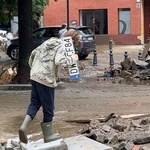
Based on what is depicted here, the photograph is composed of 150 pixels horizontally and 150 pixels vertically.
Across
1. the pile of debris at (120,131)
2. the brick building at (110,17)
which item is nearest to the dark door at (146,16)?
the brick building at (110,17)

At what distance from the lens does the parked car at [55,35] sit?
81.2ft

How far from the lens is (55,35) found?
2466 cm

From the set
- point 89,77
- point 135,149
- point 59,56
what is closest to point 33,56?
point 59,56

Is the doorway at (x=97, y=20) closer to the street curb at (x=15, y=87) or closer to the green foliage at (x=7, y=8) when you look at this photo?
the green foliage at (x=7, y=8)

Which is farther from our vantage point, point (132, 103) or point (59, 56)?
point (132, 103)

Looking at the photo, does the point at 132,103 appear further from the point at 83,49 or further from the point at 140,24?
the point at 140,24

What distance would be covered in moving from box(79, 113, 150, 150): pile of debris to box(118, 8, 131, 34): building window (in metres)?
28.2

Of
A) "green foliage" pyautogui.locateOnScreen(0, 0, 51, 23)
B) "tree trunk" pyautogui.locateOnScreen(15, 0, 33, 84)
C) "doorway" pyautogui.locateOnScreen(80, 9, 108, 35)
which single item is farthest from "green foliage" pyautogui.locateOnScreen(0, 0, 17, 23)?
"doorway" pyautogui.locateOnScreen(80, 9, 108, 35)

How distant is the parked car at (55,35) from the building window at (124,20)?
36.0 feet

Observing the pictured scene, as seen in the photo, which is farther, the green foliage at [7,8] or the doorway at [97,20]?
the doorway at [97,20]

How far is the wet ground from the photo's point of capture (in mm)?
9305

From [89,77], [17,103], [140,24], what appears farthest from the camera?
[140,24]

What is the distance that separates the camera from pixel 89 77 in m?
18.5

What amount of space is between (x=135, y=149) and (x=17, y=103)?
5862 millimetres
